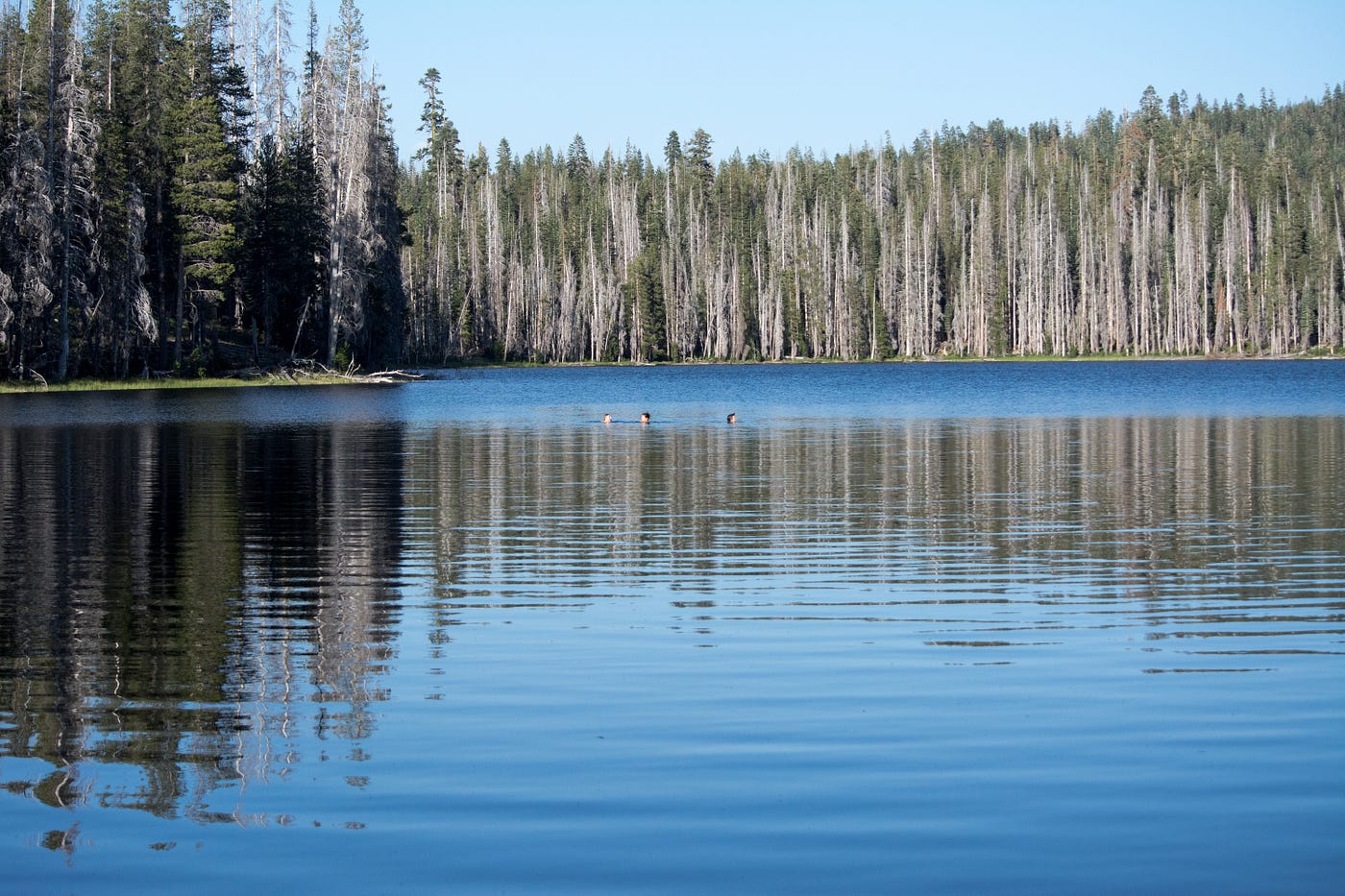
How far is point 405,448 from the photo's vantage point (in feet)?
109

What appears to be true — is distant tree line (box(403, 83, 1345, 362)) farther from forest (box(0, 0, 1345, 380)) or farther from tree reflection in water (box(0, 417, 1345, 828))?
tree reflection in water (box(0, 417, 1345, 828))

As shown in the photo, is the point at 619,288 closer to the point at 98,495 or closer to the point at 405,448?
the point at 405,448

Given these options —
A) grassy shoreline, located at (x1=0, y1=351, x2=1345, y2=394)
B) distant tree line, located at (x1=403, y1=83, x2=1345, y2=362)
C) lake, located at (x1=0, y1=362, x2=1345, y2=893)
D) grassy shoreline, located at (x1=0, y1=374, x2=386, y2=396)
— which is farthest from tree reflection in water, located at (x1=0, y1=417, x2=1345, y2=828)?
distant tree line, located at (x1=403, y1=83, x2=1345, y2=362)

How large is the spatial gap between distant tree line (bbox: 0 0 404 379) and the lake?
129 ft

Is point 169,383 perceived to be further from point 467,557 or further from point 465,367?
point 465,367

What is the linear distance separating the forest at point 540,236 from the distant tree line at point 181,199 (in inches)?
7.5

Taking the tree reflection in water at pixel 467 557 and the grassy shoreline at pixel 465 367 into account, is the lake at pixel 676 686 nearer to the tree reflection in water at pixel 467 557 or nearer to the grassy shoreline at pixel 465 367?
the tree reflection in water at pixel 467 557

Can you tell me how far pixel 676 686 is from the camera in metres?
9.59

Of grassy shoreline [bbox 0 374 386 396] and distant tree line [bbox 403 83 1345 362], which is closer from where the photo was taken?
grassy shoreline [bbox 0 374 386 396]

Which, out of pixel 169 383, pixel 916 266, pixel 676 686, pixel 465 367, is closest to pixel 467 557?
pixel 676 686

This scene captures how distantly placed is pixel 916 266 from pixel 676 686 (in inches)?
4949

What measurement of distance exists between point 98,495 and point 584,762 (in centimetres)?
1735

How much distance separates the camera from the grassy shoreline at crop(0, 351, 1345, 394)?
61375 mm

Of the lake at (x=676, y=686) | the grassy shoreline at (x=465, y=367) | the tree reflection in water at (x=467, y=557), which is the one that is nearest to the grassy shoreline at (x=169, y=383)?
the grassy shoreline at (x=465, y=367)
